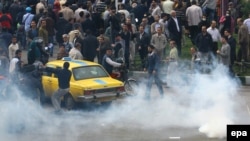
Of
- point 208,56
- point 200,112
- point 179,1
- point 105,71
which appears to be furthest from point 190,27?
point 200,112

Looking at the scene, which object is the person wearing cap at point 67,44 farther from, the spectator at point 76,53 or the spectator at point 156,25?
the spectator at point 156,25

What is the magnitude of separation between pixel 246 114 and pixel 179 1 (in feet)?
40.1

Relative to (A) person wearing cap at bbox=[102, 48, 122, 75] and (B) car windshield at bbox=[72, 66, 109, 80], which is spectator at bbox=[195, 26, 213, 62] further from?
(B) car windshield at bbox=[72, 66, 109, 80]

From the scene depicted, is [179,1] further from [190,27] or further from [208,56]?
[208,56]

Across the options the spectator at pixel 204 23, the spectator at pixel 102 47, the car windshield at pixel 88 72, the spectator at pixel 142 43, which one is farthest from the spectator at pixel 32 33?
the car windshield at pixel 88 72

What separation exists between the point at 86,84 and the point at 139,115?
1.91 m

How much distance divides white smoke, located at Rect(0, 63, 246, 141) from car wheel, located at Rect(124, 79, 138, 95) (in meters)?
0.62

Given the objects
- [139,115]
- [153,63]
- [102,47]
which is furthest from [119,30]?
[139,115]

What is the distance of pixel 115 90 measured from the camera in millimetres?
26625

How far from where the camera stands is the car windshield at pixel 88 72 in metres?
26.9

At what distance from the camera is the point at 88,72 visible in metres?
27.1

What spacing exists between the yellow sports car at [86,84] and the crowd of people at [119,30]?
1.52 m

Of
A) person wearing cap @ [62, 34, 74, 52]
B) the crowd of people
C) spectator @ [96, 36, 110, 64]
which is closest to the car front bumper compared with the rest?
the crowd of people

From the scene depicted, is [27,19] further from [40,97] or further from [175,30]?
[40,97]
